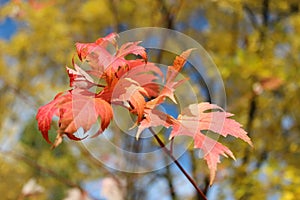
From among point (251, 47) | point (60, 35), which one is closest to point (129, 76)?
point (251, 47)

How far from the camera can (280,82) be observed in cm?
151

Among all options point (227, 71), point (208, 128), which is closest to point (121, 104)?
point (208, 128)

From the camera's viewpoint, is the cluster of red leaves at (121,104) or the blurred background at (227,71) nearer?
the cluster of red leaves at (121,104)

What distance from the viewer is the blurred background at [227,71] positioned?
1.46 m

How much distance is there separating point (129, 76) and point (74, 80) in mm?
70

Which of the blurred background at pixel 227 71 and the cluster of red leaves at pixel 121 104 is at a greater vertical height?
the cluster of red leaves at pixel 121 104

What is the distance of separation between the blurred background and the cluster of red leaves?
0.31 m

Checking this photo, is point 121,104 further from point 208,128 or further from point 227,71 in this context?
point 227,71

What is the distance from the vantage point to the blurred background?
1.46 meters

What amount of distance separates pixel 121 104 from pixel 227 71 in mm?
1100

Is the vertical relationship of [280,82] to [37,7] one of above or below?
below

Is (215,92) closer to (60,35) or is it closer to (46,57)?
(60,35)

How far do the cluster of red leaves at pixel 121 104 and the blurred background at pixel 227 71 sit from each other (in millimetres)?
306

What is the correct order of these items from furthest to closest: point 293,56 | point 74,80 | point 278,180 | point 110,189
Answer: point 293,56 → point 110,189 → point 278,180 → point 74,80
